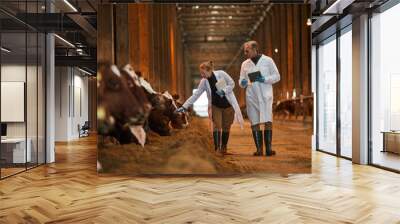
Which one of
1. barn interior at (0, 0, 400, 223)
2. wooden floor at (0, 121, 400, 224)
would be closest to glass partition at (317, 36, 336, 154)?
barn interior at (0, 0, 400, 223)

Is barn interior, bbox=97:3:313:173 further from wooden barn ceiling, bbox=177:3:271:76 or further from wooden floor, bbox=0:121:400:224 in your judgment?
wooden floor, bbox=0:121:400:224

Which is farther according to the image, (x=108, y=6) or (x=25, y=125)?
(x=25, y=125)

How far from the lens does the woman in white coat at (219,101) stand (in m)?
6.72

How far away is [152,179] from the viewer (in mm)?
6754

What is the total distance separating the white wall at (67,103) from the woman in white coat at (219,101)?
35.3 ft

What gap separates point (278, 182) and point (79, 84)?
13951 mm

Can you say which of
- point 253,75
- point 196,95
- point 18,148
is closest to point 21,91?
point 18,148

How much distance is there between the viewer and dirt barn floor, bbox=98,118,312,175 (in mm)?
6730

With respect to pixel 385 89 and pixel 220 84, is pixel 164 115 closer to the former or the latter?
pixel 220 84

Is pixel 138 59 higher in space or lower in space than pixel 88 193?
higher

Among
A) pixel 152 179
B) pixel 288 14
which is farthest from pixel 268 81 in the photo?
pixel 152 179

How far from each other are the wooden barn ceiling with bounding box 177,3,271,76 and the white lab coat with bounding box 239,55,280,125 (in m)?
0.48

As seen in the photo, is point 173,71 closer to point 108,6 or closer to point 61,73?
point 108,6

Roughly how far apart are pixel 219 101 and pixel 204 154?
0.93 metres
